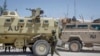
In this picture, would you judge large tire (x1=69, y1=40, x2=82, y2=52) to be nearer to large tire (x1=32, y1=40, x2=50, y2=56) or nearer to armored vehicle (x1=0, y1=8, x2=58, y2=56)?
armored vehicle (x1=0, y1=8, x2=58, y2=56)

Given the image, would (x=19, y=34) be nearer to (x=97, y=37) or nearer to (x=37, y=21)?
(x=37, y=21)

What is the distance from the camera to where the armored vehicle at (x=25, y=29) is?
16.0 meters

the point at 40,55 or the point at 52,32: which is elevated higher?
the point at 52,32

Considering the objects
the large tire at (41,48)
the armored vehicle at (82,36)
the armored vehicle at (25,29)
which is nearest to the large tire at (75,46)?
the armored vehicle at (82,36)

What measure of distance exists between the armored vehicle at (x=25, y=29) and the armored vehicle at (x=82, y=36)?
3369mm

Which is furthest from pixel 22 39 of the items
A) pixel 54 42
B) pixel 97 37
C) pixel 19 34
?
pixel 97 37

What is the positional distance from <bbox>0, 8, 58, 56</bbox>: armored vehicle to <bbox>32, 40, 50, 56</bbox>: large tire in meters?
0.26

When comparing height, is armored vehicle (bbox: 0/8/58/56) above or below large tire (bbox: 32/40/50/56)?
above

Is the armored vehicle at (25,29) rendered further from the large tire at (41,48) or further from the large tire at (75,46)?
the large tire at (75,46)

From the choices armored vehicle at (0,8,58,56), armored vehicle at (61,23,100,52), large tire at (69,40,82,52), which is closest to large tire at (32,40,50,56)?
armored vehicle at (0,8,58,56)

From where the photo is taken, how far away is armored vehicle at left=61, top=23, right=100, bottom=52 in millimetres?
19203

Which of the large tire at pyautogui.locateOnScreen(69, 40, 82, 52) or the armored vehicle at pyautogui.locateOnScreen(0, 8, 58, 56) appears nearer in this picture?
the armored vehicle at pyautogui.locateOnScreen(0, 8, 58, 56)

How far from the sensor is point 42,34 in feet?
53.0

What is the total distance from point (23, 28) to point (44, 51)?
2.02 meters
